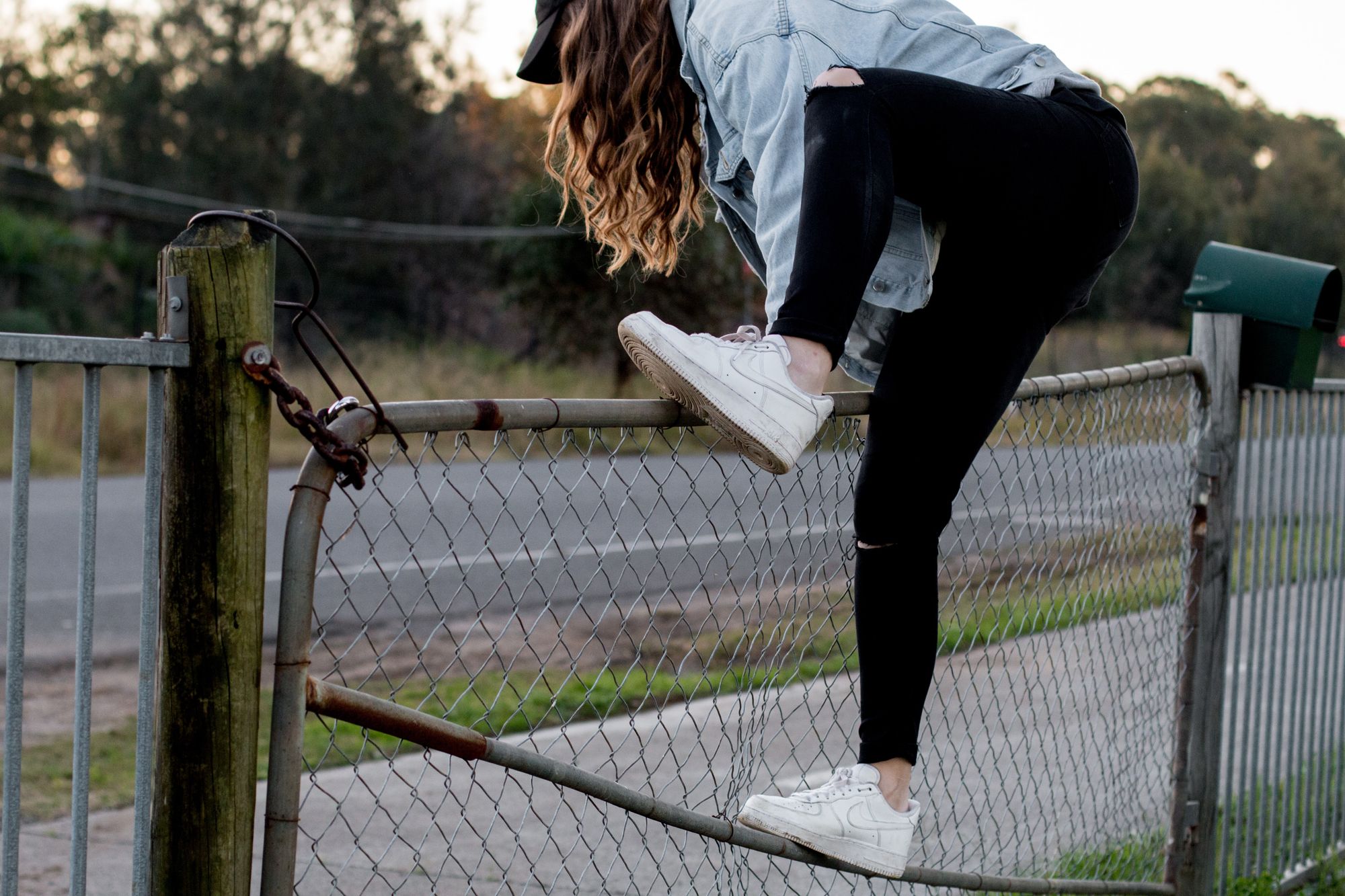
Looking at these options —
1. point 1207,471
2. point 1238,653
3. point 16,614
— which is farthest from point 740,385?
point 1238,653

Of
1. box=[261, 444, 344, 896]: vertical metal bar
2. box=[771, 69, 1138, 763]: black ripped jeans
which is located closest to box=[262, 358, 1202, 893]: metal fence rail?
box=[261, 444, 344, 896]: vertical metal bar

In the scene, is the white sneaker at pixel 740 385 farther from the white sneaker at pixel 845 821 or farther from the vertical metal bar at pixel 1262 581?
the vertical metal bar at pixel 1262 581

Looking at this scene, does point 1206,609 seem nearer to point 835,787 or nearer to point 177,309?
point 835,787

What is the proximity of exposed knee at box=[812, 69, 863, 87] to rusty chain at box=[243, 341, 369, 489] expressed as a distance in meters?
0.84

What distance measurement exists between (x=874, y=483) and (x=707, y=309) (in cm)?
1578

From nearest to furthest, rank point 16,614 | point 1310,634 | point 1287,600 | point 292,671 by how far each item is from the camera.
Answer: point 16,614, point 292,671, point 1287,600, point 1310,634

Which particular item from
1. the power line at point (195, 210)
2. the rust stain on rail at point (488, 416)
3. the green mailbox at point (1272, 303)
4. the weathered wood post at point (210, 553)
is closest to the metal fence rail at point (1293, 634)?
the green mailbox at point (1272, 303)

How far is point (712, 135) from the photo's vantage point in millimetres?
2109

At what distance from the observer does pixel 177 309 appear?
135 centimetres

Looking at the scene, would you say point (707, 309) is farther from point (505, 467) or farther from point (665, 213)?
point (665, 213)

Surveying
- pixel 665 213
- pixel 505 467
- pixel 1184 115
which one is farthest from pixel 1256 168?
pixel 665 213

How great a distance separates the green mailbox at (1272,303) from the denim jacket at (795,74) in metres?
1.40

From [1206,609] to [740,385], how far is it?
214 centimetres

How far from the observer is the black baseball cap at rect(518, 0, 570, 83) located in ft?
6.89
